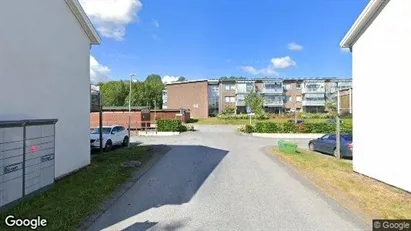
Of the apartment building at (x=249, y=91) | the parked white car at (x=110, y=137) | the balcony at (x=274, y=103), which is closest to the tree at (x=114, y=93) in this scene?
the apartment building at (x=249, y=91)

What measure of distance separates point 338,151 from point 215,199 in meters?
11.3

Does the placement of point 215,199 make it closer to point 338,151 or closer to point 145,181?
point 145,181

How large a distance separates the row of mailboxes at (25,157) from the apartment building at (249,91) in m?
61.3

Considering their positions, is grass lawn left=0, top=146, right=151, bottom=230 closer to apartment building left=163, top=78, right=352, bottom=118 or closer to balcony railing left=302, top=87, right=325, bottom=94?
A: apartment building left=163, top=78, right=352, bottom=118

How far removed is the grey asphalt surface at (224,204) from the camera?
226 inches

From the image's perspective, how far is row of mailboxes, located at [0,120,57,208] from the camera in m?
6.45

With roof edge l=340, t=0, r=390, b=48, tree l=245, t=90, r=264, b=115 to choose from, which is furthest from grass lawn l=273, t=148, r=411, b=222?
tree l=245, t=90, r=264, b=115

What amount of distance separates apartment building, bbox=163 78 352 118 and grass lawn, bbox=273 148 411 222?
2299 inches

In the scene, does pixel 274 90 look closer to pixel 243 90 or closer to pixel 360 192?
pixel 243 90

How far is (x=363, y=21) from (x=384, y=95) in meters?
3.03

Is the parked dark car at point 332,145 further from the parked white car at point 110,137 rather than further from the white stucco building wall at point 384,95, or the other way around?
the parked white car at point 110,137

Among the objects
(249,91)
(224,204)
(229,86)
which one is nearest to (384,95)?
(224,204)

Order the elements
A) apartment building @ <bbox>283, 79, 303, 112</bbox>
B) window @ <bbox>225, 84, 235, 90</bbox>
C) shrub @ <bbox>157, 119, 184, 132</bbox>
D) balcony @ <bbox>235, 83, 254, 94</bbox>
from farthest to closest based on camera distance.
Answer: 1. apartment building @ <bbox>283, 79, 303, 112</bbox>
2. window @ <bbox>225, 84, 235, 90</bbox>
3. balcony @ <bbox>235, 83, 254, 94</bbox>
4. shrub @ <bbox>157, 119, 184, 132</bbox>

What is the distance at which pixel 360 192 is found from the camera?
823 cm
